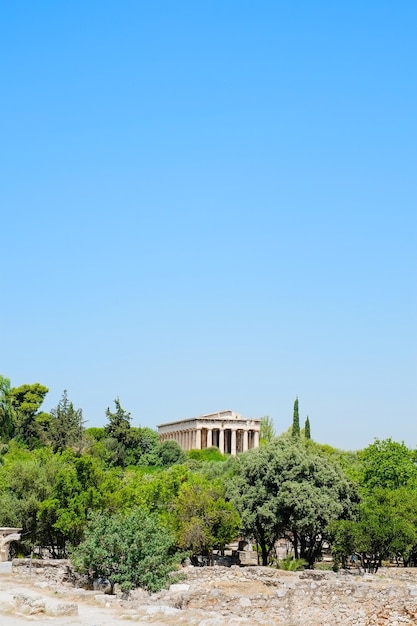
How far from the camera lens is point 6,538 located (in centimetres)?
3284

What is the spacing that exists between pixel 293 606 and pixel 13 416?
42.1 m

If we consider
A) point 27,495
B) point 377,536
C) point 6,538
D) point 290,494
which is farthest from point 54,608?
point 27,495

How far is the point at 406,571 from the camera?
30.4 m

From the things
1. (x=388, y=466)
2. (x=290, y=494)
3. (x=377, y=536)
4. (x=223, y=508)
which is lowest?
(x=377, y=536)

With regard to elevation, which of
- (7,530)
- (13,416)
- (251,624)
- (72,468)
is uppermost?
(13,416)

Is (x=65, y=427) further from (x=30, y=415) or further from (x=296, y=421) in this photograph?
(x=296, y=421)

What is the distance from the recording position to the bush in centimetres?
2603

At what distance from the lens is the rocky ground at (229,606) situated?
20.0m

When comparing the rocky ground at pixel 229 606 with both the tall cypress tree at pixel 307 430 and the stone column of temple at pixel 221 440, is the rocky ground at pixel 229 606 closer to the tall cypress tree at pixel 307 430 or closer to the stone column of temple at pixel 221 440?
the tall cypress tree at pixel 307 430

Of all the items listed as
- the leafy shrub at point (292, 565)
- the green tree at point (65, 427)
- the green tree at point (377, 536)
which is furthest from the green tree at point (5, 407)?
the green tree at point (377, 536)

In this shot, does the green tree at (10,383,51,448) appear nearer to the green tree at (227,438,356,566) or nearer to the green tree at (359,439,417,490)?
the green tree at (359,439,417,490)

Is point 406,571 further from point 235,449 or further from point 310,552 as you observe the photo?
point 235,449

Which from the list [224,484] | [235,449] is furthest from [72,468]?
[235,449]

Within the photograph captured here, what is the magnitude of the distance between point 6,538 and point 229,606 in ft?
45.5
